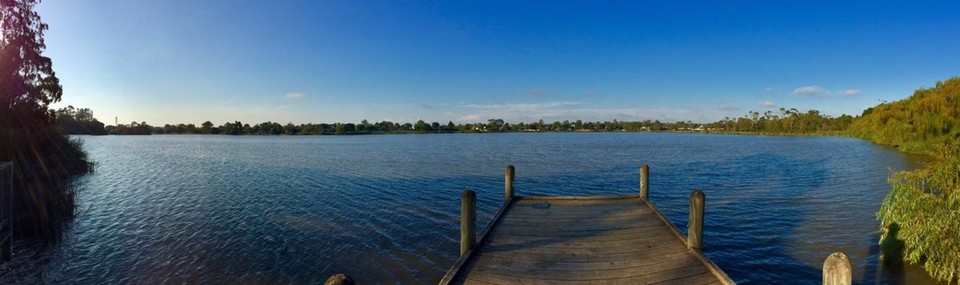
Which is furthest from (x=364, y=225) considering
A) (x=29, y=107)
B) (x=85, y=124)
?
(x=85, y=124)

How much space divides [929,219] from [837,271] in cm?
773

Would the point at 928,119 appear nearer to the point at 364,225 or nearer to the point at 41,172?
the point at 364,225

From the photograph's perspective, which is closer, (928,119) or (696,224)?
(696,224)

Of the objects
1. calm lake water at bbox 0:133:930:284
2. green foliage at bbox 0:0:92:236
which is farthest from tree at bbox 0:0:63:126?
calm lake water at bbox 0:133:930:284

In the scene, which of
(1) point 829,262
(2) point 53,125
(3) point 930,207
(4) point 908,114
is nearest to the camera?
(1) point 829,262

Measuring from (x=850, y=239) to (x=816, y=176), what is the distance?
1853 centimetres

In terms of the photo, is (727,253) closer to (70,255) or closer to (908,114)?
(70,255)

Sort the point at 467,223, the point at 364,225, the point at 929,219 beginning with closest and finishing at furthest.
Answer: the point at 467,223 → the point at 929,219 → the point at 364,225

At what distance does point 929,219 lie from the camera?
29.2ft

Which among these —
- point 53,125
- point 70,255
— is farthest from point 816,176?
point 53,125

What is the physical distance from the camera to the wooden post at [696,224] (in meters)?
7.42

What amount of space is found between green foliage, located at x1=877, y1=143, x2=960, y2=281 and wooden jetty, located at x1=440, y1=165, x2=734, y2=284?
5.69 metres

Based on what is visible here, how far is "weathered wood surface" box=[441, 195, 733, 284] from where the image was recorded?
6273mm

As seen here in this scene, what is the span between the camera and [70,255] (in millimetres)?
11352
